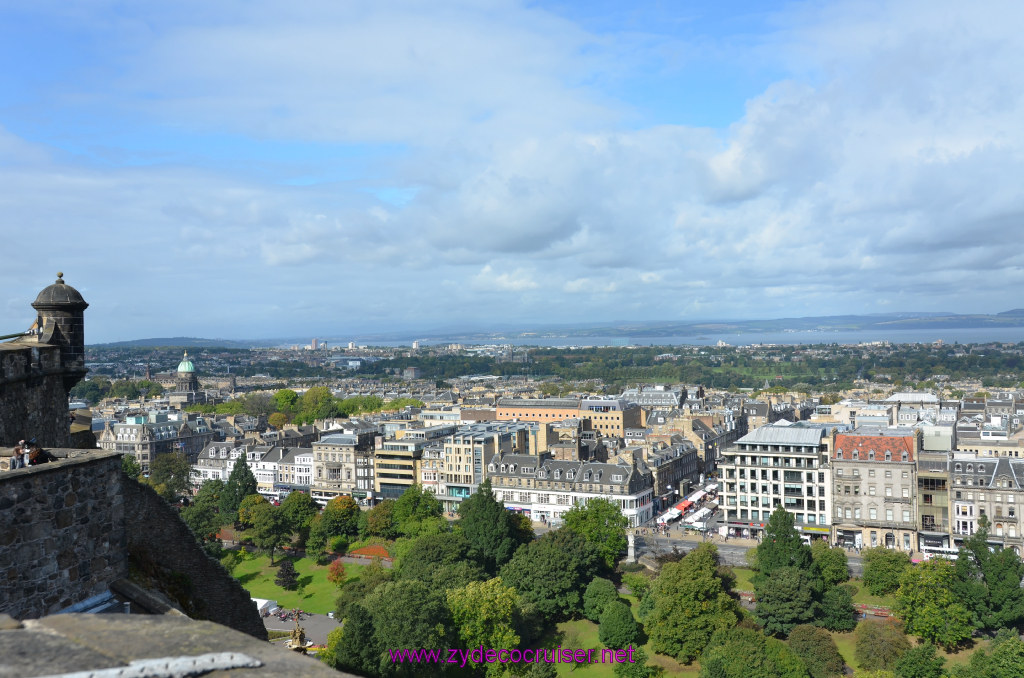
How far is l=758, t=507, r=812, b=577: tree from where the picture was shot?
48781 mm

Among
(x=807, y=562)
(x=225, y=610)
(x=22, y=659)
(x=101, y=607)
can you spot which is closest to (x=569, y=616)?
(x=807, y=562)

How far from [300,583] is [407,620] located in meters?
25.3

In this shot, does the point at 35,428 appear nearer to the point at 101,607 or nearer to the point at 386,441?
the point at 101,607

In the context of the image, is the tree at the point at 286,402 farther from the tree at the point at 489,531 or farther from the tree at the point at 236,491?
the tree at the point at 489,531

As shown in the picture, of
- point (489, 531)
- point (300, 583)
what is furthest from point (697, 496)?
point (300, 583)

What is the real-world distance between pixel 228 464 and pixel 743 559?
6629cm

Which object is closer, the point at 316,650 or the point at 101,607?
the point at 101,607

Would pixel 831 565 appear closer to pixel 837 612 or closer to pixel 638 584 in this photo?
pixel 837 612

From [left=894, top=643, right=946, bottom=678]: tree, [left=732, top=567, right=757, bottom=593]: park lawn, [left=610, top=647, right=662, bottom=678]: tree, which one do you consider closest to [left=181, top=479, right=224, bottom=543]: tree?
[left=610, top=647, right=662, bottom=678]: tree

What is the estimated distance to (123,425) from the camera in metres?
107

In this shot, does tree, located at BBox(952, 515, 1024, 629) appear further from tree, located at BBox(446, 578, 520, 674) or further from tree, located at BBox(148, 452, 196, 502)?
tree, located at BBox(148, 452, 196, 502)

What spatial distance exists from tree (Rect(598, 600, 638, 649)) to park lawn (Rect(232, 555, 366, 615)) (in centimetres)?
1819

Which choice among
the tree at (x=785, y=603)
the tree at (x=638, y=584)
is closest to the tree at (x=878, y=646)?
the tree at (x=785, y=603)

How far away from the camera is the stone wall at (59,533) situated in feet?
24.9
